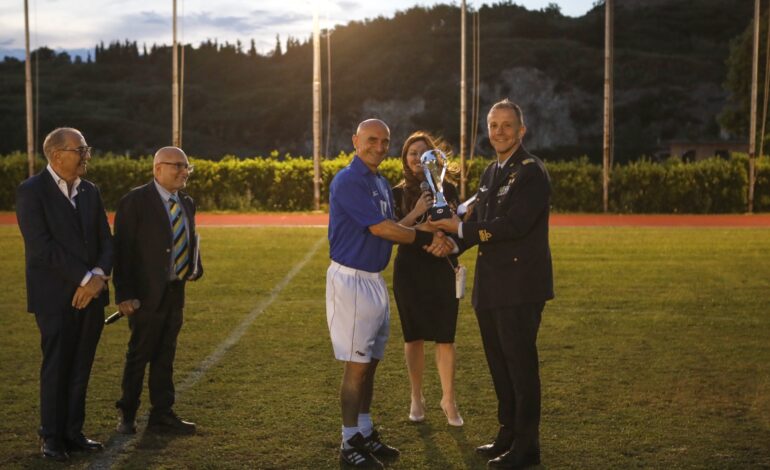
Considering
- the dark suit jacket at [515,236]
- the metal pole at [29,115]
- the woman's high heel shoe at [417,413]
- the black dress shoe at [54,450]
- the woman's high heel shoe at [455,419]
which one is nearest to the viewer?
the dark suit jacket at [515,236]

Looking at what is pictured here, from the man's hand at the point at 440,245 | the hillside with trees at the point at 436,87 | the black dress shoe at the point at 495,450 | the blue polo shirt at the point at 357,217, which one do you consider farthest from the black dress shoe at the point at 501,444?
the hillside with trees at the point at 436,87

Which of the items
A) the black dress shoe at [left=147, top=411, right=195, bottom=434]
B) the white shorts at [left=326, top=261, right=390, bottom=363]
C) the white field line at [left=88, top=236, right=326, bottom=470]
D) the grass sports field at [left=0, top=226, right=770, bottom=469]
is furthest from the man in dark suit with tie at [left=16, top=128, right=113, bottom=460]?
the white shorts at [left=326, top=261, right=390, bottom=363]

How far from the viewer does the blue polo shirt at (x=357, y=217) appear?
575 cm

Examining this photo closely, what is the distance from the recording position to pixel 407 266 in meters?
6.90

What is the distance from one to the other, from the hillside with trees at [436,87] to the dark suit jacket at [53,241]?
73557 millimetres

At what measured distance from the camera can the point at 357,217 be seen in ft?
18.9

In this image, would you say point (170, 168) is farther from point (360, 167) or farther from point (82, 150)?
point (360, 167)

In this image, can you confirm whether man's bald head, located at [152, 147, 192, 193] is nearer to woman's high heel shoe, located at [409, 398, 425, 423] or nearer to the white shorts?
the white shorts

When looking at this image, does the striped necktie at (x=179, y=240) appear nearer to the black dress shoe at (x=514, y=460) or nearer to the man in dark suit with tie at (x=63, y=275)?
the man in dark suit with tie at (x=63, y=275)

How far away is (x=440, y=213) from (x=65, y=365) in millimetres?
2373

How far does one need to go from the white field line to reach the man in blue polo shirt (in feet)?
4.58

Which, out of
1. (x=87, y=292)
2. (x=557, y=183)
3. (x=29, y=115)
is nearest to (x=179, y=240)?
(x=87, y=292)

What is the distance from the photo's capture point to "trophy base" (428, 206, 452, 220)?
5.99 metres

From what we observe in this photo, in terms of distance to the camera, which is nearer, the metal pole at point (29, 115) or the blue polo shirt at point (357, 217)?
the blue polo shirt at point (357, 217)
